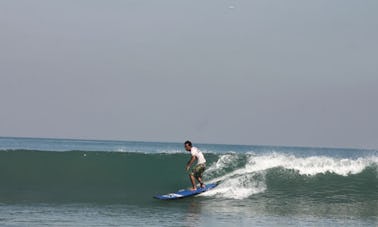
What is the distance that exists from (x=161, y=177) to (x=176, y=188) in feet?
7.85

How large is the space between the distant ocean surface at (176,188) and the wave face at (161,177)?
0.03 meters

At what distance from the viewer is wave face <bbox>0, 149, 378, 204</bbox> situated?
18.4 m

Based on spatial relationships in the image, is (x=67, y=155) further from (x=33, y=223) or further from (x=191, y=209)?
(x=33, y=223)

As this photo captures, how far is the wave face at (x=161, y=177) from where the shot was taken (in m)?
18.4

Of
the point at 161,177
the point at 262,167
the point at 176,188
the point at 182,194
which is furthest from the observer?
the point at 262,167

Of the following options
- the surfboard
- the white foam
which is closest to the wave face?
the white foam

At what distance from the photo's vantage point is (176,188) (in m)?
20.7

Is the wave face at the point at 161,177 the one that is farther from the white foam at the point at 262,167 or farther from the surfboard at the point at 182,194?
the surfboard at the point at 182,194

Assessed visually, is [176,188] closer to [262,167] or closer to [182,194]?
[182,194]

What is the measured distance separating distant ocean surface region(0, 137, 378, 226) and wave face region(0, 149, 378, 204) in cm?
3

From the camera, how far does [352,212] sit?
51.4 ft

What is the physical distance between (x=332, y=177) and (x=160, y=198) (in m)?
8.00

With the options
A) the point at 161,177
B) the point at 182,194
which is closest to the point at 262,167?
the point at 161,177

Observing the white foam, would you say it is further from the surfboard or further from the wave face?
the surfboard
